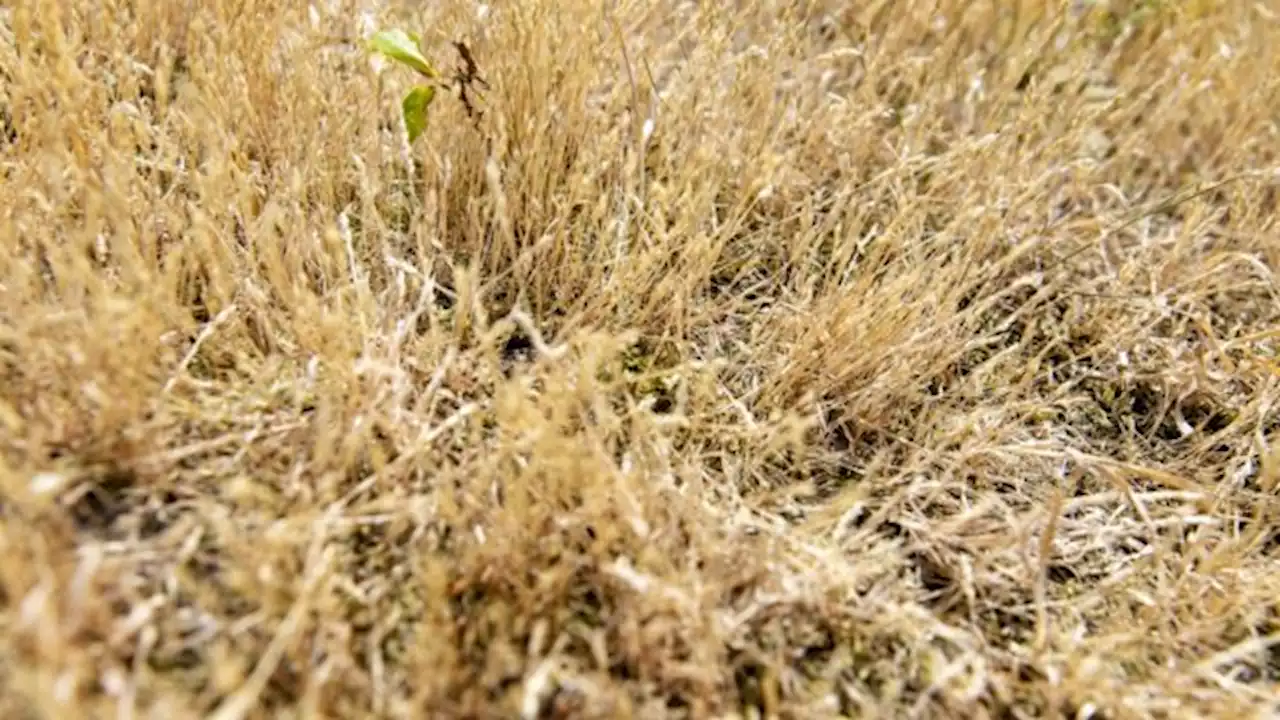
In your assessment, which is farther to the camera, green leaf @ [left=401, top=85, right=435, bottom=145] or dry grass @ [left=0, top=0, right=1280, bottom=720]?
green leaf @ [left=401, top=85, right=435, bottom=145]

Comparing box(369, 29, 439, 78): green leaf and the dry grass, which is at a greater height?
box(369, 29, 439, 78): green leaf

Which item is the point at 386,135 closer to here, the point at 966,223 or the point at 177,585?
the point at 177,585

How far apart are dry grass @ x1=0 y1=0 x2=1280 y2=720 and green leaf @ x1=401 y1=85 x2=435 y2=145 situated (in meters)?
0.10

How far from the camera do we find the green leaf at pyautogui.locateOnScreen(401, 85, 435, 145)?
1.42 meters

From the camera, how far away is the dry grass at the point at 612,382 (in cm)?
105

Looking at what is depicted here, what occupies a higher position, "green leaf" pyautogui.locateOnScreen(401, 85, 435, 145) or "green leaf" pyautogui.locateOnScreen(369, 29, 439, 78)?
"green leaf" pyautogui.locateOnScreen(369, 29, 439, 78)

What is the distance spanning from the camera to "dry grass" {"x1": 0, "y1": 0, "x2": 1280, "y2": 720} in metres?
1.05

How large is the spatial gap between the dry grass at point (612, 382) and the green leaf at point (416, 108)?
0.10 meters

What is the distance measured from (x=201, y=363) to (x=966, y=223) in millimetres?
1130

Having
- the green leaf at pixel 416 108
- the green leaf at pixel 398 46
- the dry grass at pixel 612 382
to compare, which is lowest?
the dry grass at pixel 612 382

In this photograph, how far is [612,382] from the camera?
1335 mm

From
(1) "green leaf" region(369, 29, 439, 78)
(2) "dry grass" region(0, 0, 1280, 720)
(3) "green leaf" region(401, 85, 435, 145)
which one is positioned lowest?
(2) "dry grass" region(0, 0, 1280, 720)

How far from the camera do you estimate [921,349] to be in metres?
1.40

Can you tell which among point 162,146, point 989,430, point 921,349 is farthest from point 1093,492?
point 162,146
